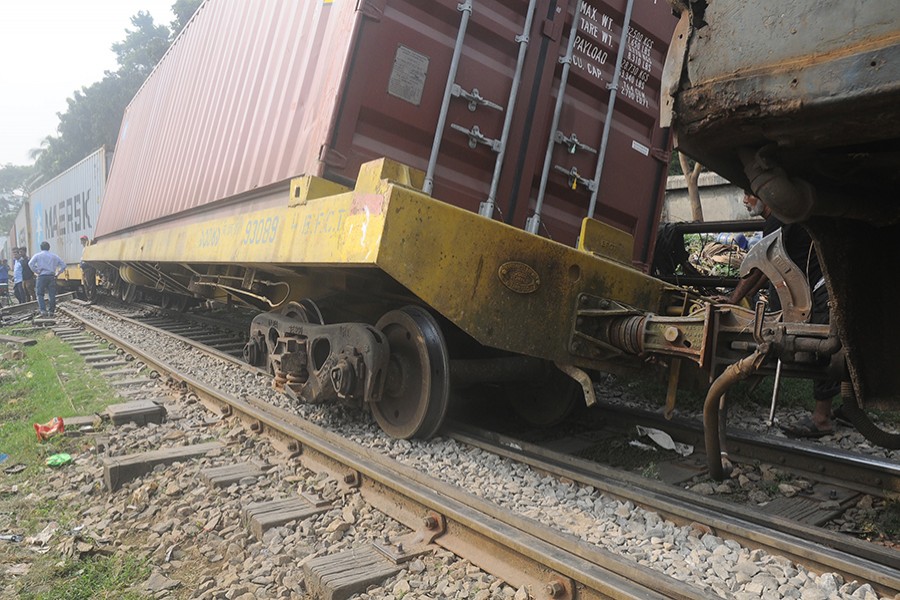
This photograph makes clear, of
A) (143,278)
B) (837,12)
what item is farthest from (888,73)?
(143,278)

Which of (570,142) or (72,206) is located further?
(72,206)

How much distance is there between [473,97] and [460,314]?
155 cm

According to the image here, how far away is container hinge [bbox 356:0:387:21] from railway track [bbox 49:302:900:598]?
246 cm

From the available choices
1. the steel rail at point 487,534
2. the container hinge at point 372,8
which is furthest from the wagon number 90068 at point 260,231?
the container hinge at point 372,8

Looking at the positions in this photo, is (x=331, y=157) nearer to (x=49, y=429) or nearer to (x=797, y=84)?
(x=797, y=84)

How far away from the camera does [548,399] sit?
14.2 ft

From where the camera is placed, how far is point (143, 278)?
10.8 metres

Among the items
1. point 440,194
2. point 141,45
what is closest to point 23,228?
point 141,45

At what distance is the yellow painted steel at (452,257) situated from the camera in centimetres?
285

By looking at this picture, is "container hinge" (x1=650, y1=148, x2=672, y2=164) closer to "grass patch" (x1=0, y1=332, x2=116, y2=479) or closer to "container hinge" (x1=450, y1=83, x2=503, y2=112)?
"container hinge" (x1=450, y1=83, x2=503, y2=112)

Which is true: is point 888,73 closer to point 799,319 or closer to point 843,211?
point 843,211

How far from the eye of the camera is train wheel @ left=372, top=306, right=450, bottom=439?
346 cm

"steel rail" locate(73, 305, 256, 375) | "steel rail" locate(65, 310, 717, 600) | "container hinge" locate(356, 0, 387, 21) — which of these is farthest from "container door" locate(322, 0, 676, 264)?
"steel rail" locate(73, 305, 256, 375)

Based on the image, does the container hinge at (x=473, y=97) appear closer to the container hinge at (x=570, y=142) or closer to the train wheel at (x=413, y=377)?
the container hinge at (x=570, y=142)
